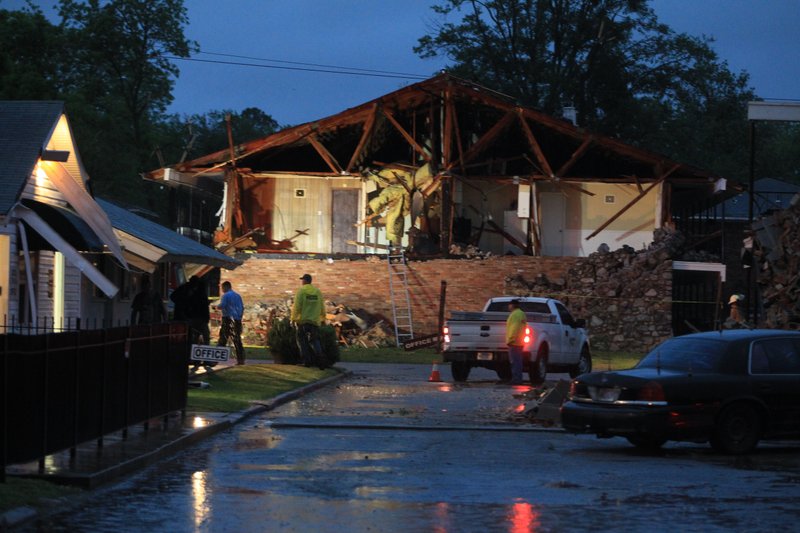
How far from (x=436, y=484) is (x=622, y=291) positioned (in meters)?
32.2

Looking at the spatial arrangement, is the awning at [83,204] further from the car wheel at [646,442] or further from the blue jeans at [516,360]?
the car wheel at [646,442]

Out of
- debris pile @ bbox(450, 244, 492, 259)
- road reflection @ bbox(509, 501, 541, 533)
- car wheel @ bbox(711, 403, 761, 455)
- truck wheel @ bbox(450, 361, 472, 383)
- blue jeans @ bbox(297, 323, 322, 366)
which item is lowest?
road reflection @ bbox(509, 501, 541, 533)

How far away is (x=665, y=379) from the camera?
15.8 m

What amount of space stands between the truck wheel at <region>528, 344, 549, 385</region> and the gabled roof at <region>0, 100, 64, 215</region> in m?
11.7

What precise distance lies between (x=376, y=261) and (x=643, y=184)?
31.6ft

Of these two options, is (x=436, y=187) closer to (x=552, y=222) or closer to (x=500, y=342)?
(x=552, y=222)

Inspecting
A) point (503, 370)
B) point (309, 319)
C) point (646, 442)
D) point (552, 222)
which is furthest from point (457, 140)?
point (646, 442)

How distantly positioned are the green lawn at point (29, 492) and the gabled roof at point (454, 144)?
3363cm

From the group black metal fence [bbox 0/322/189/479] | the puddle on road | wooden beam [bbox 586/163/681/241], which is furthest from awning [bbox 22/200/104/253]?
wooden beam [bbox 586/163/681/241]

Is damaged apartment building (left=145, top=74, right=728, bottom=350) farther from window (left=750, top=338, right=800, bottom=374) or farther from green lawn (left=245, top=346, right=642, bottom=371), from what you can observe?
window (left=750, top=338, right=800, bottom=374)

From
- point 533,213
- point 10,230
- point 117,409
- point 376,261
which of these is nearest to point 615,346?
point 533,213

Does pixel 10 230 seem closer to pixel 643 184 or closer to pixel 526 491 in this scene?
pixel 526 491

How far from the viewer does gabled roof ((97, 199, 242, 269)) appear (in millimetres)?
25359

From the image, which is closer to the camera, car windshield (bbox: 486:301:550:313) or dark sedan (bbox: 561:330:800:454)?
dark sedan (bbox: 561:330:800:454)
